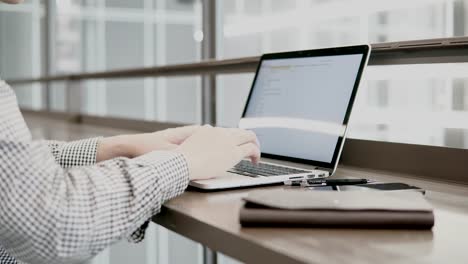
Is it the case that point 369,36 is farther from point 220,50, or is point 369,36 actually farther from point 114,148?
point 114,148

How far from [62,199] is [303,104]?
61 centimetres

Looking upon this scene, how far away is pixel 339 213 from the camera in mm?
654

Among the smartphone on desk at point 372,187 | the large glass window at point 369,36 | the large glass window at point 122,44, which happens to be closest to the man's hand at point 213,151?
the smartphone on desk at point 372,187

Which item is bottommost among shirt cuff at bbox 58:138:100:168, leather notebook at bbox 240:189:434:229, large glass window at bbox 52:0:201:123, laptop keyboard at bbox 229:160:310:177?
leather notebook at bbox 240:189:434:229

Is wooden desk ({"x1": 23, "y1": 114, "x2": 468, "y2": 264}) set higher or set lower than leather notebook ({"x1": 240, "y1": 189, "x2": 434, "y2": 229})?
lower

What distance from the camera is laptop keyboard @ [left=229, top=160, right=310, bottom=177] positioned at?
99 cm

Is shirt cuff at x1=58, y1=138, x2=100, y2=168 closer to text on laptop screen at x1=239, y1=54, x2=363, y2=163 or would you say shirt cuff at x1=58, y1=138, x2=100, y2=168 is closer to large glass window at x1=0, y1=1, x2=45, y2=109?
text on laptop screen at x1=239, y1=54, x2=363, y2=163

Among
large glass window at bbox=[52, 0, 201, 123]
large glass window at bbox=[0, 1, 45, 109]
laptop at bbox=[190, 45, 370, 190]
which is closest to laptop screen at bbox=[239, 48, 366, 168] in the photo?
laptop at bbox=[190, 45, 370, 190]

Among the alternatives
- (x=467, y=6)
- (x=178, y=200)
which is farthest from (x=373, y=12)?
(x=178, y=200)

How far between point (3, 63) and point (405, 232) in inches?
194

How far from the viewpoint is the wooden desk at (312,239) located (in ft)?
1.81

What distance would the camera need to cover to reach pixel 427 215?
0.64 meters

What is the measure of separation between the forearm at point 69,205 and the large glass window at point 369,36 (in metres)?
0.83

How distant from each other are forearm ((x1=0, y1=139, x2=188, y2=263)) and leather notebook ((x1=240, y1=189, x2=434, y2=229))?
0.15 metres
